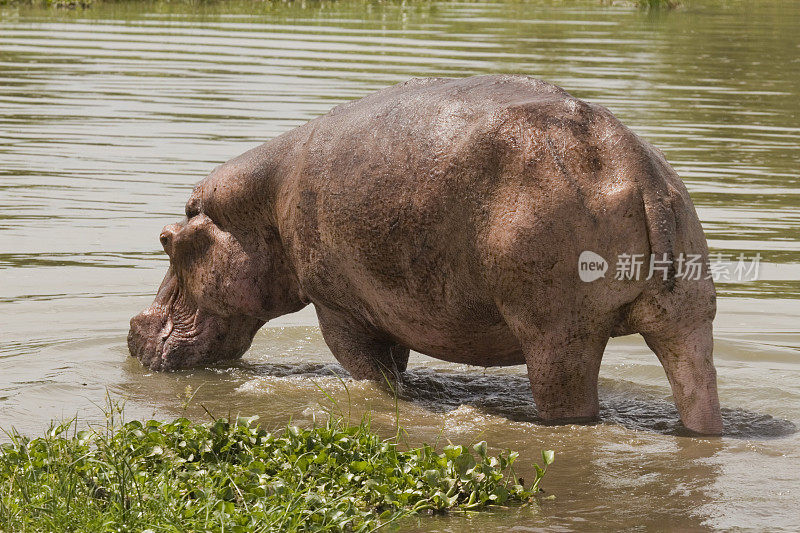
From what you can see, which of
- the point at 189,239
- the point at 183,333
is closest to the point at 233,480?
the point at 189,239

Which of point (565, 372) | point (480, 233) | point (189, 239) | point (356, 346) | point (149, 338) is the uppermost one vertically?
point (480, 233)

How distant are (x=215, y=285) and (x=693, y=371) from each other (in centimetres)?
273

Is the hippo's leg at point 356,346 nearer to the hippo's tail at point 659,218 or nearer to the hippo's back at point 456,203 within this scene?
the hippo's back at point 456,203

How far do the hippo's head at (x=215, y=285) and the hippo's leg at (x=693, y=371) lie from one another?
2.20 m

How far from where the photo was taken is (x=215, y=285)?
24.5 ft

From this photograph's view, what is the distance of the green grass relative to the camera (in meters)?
4.73

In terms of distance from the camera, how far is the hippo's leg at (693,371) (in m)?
5.89

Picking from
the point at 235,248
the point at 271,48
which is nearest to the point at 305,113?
the point at 271,48

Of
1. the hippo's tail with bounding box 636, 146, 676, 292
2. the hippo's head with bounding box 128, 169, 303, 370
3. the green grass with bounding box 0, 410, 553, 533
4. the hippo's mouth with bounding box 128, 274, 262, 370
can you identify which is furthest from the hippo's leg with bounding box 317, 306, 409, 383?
the hippo's tail with bounding box 636, 146, 676, 292

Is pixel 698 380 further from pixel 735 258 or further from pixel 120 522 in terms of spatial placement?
pixel 735 258

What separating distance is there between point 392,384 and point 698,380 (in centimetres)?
181

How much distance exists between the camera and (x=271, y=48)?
23.7 m

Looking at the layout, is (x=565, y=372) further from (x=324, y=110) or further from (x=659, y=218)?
(x=324, y=110)

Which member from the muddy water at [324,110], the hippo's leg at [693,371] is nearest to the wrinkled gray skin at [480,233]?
the hippo's leg at [693,371]
